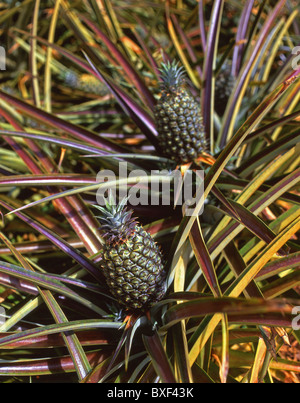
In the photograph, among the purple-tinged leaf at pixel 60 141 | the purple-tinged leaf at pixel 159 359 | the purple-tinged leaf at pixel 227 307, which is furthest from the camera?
the purple-tinged leaf at pixel 60 141

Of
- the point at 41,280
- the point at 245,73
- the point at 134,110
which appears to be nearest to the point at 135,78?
the point at 134,110

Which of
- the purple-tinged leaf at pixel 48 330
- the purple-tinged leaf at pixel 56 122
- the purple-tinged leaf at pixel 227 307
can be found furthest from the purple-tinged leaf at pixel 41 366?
the purple-tinged leaf at pixel 56 122

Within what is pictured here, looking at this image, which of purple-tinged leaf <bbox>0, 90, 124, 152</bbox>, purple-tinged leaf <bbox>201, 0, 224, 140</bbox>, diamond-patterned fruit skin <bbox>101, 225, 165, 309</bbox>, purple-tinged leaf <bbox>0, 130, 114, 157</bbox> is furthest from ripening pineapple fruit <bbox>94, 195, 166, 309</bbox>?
purple-tinged leaf <bbox>201, 0, 224, 140</bbox>

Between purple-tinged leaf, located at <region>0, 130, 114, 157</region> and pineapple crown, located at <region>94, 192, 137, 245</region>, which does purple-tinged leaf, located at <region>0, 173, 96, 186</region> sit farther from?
pineapple crown, located at <region>94, 192, 137, 245</region>

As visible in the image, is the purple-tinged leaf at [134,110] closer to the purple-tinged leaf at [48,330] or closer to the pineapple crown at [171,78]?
the pineapple crown at [171,78]

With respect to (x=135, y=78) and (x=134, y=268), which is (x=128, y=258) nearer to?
(x=134, y=268)
